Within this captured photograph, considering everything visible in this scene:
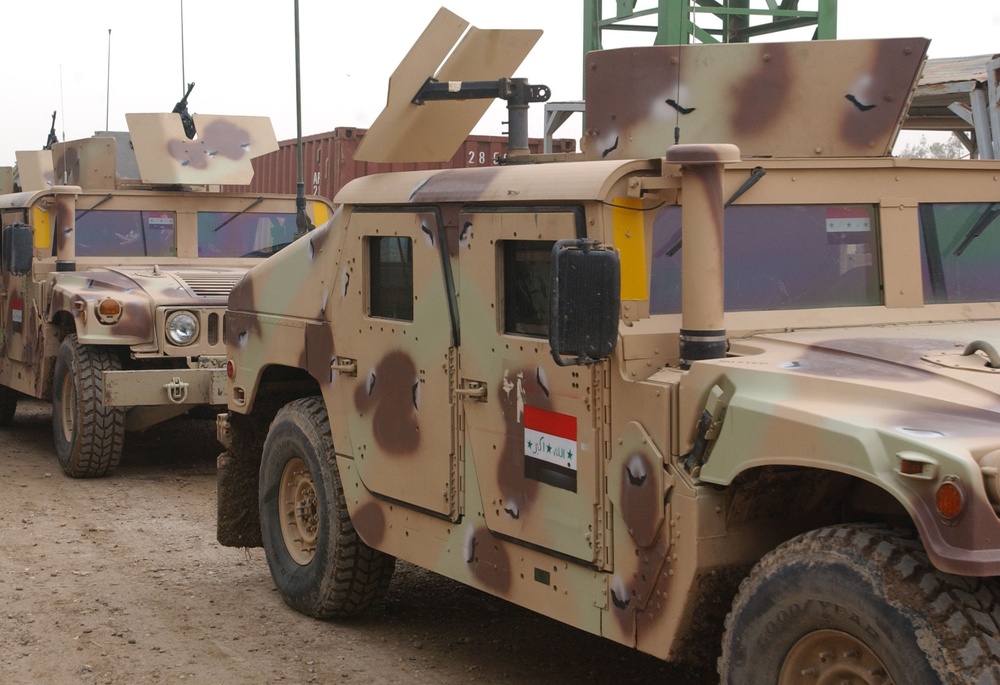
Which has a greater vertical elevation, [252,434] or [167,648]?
[252,434]

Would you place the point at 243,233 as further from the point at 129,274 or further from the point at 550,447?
the point at 550,447

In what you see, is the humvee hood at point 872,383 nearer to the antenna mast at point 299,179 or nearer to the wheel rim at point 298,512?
the wheel rim at point 298,512

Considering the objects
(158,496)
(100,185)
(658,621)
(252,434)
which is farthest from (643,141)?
(100,185)

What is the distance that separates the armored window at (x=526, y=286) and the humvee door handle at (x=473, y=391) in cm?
22

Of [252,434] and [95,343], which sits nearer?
[252,434]

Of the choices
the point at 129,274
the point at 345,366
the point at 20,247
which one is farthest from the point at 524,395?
the point at 20,247

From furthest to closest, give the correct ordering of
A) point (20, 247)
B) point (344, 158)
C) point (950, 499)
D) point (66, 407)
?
point (344, 158), point (20, 247), point (66, 407), point (950, 499)

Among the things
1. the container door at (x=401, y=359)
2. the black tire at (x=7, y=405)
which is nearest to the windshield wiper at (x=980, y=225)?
the container door at (x=401, y=359)

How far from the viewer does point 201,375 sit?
9.04 meters

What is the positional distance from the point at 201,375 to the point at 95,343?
2.37 feet

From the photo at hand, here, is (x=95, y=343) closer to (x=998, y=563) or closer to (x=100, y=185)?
(x=100, y=185)

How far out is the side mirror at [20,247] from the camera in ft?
32.4

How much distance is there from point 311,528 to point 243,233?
5182 mm

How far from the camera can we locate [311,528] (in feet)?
19.2
